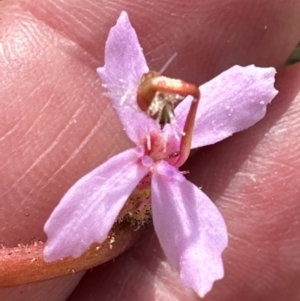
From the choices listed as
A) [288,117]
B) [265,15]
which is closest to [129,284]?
[288,117]

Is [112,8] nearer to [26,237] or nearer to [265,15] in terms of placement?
[265,15]

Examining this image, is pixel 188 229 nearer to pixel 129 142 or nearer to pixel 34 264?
pixel 34 264

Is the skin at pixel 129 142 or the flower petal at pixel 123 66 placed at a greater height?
the flower petal at pixel 123 66

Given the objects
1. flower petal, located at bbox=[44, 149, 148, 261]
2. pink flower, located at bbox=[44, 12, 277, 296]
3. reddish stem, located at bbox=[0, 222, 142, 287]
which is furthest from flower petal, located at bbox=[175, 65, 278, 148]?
reddish stem, located at bbox=[0, 222, 142, 287]

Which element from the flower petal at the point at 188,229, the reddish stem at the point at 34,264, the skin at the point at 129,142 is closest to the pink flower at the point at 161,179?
the flower petal at the point at 188,229

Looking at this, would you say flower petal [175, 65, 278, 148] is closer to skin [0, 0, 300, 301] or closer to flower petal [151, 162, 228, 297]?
flower petal [151, 162, 228, 297]

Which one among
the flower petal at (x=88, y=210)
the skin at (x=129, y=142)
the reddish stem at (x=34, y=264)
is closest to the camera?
the flower petal at (x=88, y=210)

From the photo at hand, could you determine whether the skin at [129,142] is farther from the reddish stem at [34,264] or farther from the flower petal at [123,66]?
the flower petal at [123,66]
